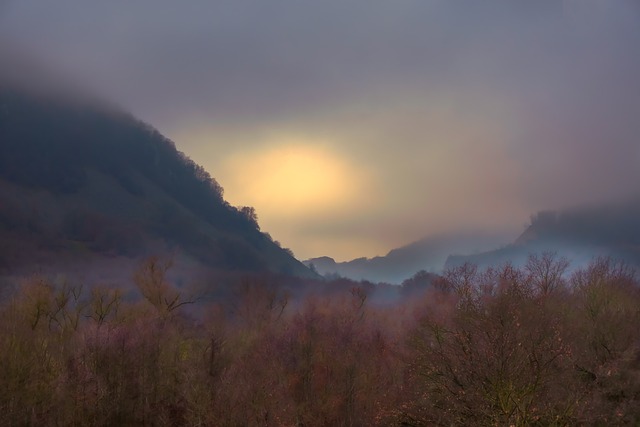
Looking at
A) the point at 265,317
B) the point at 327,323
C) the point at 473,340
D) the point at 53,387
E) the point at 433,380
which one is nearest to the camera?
the point at 473,340

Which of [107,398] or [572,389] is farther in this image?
[107,398]

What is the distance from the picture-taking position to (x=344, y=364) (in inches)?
2542

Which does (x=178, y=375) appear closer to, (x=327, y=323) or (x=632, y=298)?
(x=327, y=323)

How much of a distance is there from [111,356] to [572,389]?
144 feet

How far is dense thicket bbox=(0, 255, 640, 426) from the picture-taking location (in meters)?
35.2

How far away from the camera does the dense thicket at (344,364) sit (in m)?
35.2

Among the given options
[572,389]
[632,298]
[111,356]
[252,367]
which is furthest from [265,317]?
[572,389]

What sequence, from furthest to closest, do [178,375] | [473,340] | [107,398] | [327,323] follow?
Answer: [327,323]
[178,375]
[107,398]
[473,340]

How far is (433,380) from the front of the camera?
38438 millimetres

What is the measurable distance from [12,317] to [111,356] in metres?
14.1

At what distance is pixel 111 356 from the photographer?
5519 centimetres

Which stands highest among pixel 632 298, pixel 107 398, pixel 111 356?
pixel 632 298

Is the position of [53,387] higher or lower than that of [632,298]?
lower

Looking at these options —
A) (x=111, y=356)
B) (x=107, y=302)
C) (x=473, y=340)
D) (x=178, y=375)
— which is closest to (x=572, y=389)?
(x=473, y=340)
